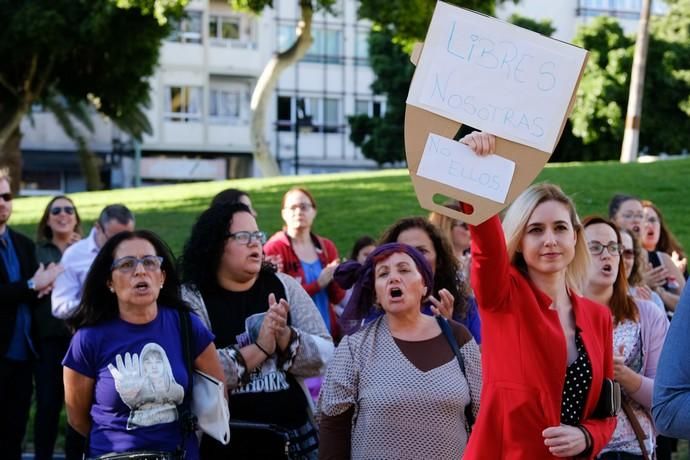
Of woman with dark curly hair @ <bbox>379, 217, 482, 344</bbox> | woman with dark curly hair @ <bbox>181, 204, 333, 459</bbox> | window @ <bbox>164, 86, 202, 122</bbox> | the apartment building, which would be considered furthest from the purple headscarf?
window @ <bbox>164, 86, 202, 122</bbox>

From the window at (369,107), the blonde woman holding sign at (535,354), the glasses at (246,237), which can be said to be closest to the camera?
the blonde woman holding sign at (535,354)

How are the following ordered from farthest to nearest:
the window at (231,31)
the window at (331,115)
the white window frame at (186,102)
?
the window at (331,115), the white window frame at (186,102), the window at (231,31)

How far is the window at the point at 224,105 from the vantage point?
55531 mm

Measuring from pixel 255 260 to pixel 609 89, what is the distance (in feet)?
126

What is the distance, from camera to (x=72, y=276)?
8250 millimetres

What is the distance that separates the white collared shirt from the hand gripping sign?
474 centimetres

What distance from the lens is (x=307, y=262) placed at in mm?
8906

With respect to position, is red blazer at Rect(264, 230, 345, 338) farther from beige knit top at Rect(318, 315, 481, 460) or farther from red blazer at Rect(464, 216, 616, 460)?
red blazer at Rect(464, 216, 616, 460)

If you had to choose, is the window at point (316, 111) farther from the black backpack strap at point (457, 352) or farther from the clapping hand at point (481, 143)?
the clapping hand at point (481, 143)

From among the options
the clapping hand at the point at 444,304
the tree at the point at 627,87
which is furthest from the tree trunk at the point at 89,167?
the clapping hand at the point at 444,304

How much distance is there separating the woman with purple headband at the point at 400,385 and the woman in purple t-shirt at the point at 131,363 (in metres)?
0.65

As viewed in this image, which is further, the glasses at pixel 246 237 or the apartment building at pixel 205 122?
the apartment building at pixel 205 122

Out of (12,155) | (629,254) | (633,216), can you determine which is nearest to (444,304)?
(629,254)

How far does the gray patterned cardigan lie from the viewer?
5.59m
